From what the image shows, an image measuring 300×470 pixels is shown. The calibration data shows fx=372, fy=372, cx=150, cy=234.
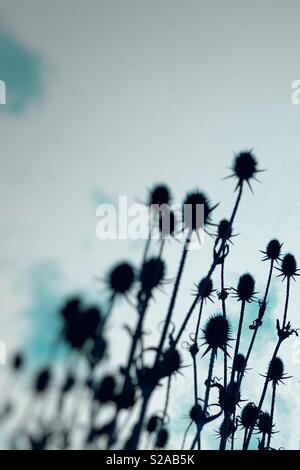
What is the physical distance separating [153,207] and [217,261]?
218cm

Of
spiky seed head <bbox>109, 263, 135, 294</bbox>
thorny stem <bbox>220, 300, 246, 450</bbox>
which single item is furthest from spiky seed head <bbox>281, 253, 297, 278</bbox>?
spiky seed head <bbox>109, 263, 135, 294</bbox>

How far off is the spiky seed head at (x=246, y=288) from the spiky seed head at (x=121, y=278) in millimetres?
3701

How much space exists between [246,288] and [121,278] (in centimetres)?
410

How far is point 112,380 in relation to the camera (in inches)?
347

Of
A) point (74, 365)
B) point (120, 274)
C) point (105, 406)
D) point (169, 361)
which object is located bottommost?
point (105, 406)

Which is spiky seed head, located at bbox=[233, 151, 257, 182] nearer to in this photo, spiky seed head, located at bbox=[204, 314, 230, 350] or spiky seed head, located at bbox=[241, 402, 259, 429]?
spiky seed head, located at bbox=[204, 314, 230, 350]

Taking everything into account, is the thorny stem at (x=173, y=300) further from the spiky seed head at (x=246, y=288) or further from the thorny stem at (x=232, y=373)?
the spiky seed head at (x=246, y=288)

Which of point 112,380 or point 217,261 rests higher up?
point 217,261

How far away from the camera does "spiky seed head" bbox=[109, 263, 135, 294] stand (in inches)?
252

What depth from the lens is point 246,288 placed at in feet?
30.9

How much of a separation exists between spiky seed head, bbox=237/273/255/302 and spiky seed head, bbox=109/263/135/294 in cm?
370

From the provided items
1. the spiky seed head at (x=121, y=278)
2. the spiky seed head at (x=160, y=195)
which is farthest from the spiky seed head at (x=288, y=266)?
the spiky seed head at (x=121, y=278)
